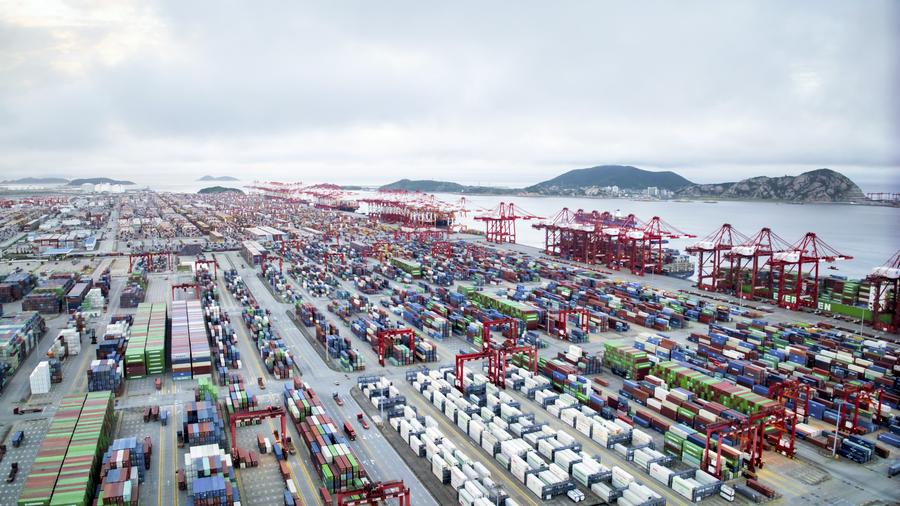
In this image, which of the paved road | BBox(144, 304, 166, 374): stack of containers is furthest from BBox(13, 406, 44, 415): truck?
the paved road

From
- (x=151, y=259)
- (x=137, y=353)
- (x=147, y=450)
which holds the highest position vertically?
(x=151, y=259)

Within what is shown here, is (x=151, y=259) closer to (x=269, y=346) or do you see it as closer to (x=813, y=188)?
(x=269, y=346)

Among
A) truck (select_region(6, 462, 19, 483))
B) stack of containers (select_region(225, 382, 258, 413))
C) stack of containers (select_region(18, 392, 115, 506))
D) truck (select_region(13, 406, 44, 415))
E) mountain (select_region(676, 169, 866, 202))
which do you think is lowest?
truck (select_region(6, 462, 19, 483))

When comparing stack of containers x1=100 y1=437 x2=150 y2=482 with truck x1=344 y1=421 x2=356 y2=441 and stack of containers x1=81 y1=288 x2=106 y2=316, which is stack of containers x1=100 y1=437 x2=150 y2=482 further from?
stack of containers x1=81 y1=288 x2=106 y2=316

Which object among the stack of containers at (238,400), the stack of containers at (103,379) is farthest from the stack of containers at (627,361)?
the stack of containers at (103,379)

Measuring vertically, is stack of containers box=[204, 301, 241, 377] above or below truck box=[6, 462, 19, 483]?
above

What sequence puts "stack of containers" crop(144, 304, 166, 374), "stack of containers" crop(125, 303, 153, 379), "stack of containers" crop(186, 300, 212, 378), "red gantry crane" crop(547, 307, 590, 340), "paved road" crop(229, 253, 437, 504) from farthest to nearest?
"red gantry crane" crop(547, 307, 590, 340)
"stack of containers" crop(144, 304, 166, 374)
"stack of containers" crop(186, 300, 212, 378)
"stack of containers" crop(125, 303, 153, 379)
"paved road" crop(229, 253, 437, 504)

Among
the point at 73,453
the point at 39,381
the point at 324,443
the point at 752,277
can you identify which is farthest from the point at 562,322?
the point at 39,381
